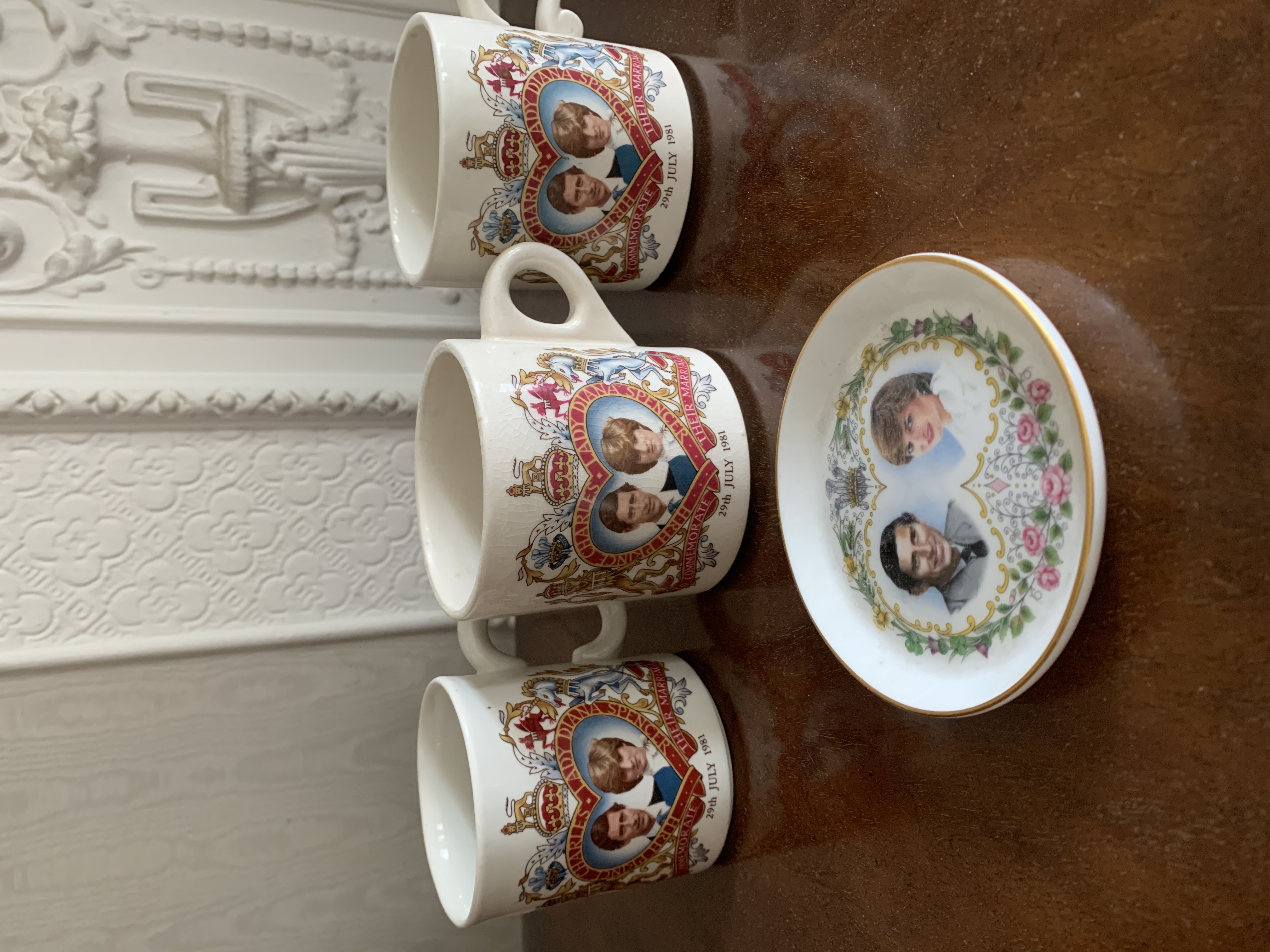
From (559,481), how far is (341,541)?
1.79 feet

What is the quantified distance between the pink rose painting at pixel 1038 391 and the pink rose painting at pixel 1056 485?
0.11 feet

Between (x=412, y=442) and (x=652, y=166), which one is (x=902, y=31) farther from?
(x=412, y=442)

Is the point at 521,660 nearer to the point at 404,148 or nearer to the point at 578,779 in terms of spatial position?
the point at 578,779

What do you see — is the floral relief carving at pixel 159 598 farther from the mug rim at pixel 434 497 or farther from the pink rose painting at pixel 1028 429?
the pink rose painting at pixel 1028 429

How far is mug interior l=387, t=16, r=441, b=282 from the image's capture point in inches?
31.0

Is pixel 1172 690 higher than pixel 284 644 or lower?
higher

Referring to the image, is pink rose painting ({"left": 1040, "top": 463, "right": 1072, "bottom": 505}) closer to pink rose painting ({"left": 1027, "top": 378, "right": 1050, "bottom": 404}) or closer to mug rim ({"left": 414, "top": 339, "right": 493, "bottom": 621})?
pink rose painting ({"left": 1027, "top": 378, "right": 1050, "bottom": 404})

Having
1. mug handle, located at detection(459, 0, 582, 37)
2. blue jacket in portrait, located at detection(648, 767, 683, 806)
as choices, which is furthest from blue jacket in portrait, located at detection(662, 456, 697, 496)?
mug handle, located at detection(459, 0, 582, 37)

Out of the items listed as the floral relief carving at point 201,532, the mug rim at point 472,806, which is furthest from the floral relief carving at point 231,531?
the mug rim at point 472,806

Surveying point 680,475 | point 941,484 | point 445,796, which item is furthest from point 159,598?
point 941,484

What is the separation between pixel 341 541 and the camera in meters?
1.07

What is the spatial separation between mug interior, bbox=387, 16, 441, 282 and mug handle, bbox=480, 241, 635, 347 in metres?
0.12

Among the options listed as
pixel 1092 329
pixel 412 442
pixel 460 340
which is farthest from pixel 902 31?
pixel 412 442

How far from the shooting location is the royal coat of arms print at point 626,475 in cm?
62
